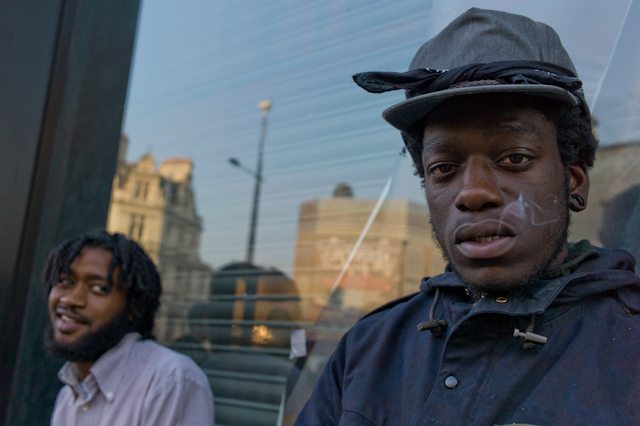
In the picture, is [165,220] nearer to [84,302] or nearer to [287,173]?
[287,173]

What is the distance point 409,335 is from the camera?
1512 millimetres

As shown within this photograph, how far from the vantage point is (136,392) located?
97.7 inches

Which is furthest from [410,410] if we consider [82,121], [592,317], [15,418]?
[82,121]

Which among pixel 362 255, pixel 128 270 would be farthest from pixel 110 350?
pixel 362 255

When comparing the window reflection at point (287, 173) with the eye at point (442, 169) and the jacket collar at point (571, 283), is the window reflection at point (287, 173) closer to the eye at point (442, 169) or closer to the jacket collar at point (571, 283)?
the jacket collar at point (571, 283)

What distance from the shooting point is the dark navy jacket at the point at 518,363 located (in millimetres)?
1124

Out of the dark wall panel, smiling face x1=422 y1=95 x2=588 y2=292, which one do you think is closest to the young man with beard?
the dark wall panel

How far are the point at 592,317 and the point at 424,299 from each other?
475mm

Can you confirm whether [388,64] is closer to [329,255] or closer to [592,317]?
[329,255]

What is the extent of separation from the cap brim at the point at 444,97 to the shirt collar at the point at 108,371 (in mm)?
1808

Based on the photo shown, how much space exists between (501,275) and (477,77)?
1.59ft

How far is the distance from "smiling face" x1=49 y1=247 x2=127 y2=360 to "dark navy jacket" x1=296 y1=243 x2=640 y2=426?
60.7 inches

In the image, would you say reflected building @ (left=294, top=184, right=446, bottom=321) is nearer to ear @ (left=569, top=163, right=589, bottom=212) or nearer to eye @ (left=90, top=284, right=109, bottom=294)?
eye @ (left=90, top=284, right=109, bottom=294)

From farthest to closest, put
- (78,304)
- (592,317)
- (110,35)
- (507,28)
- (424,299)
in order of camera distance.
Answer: (110,35), (78,304), (424,299), (507,28), (592,317)
